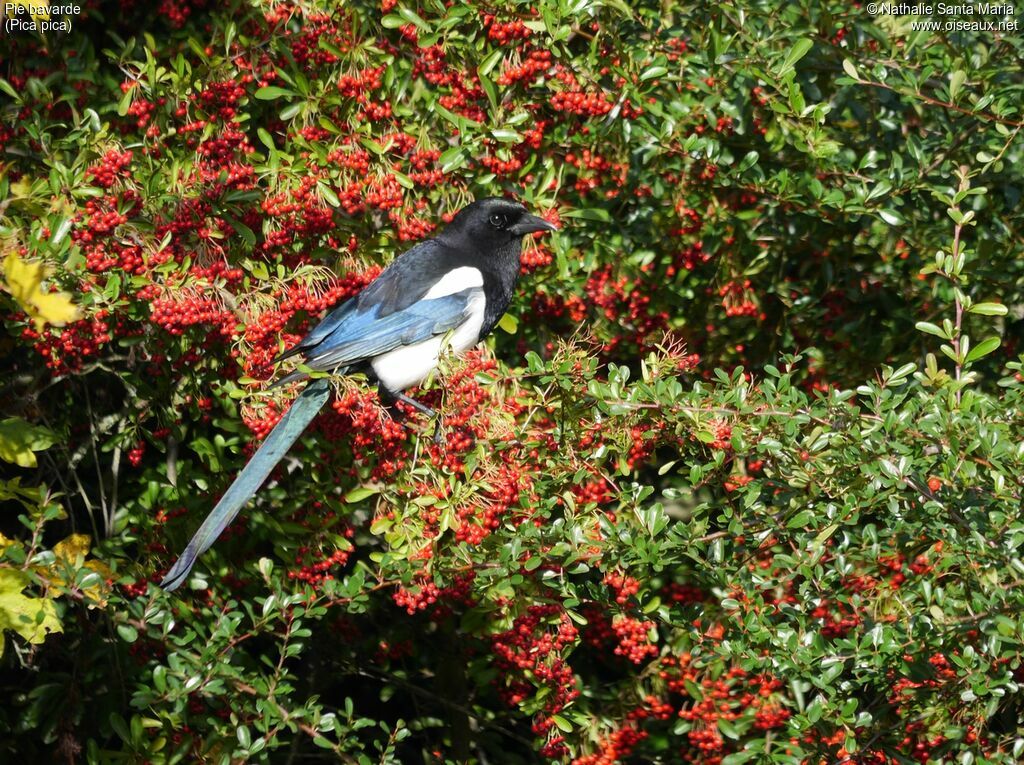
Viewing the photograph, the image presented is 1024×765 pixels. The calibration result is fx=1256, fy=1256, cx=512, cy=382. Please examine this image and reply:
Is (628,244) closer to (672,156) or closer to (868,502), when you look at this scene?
(672,156)

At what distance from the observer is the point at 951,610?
2818 millimetres

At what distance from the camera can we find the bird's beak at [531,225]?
3.77 m

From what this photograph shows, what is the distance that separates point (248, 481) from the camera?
3.38m

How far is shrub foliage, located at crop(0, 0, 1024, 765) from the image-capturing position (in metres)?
2.87

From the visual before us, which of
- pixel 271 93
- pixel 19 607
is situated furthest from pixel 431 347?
pixel 19 607

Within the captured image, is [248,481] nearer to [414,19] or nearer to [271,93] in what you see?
[271,93]

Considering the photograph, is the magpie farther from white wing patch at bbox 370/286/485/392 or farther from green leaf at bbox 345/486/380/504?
green leaf at bbox 345/486/380/504

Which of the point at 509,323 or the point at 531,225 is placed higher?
the point at 531,225

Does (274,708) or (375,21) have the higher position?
(375,21)

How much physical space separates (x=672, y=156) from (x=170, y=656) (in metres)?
2.04

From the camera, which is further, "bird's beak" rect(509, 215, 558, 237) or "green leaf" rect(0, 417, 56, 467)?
"bird's beak" rect(509, 215, 558, 237)

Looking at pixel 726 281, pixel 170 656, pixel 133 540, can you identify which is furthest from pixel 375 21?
pixel 170 656

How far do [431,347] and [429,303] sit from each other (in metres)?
0.14

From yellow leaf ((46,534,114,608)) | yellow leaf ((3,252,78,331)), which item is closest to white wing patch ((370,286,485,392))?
yellow leaf ((46,534,114,608))
